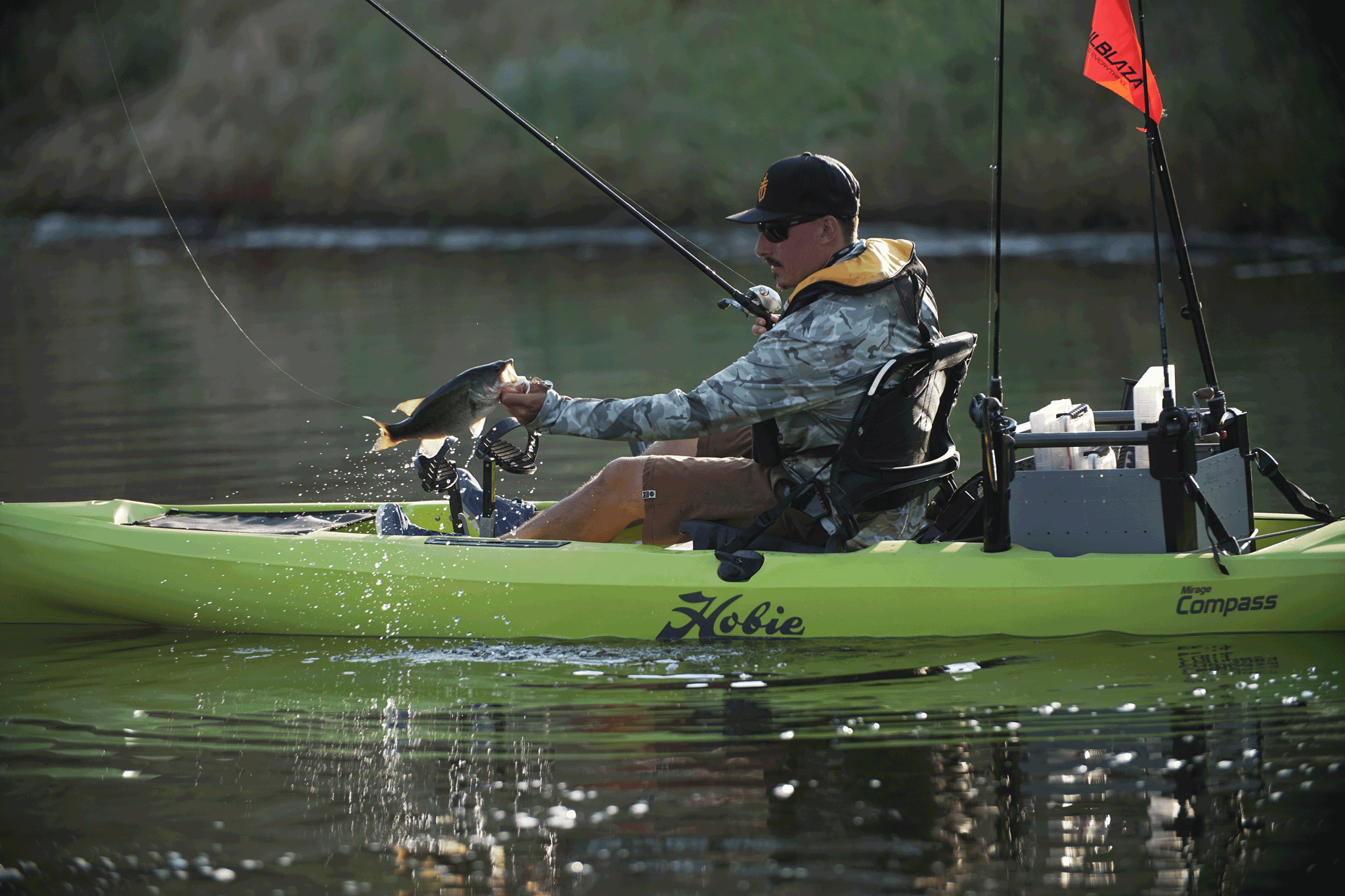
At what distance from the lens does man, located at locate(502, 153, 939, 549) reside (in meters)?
4.60

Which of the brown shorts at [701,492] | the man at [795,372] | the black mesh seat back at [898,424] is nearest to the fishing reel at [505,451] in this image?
the man at [795,372]

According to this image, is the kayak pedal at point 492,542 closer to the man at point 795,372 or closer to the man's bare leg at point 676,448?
the man at point 795,372

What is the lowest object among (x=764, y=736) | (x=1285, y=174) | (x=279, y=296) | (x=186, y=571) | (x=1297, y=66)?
(x=764, y=736)

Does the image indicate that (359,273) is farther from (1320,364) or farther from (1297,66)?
(1297,66)

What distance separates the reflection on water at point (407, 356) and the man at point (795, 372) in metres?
3.45

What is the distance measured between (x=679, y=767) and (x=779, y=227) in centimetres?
189

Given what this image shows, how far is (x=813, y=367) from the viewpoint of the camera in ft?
15.1

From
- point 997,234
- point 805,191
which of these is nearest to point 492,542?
point 805,191

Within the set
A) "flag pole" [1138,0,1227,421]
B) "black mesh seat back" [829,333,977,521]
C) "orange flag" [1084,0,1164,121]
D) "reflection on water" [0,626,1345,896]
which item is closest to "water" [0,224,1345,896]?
"reflection on water" [0,626,1345,896]

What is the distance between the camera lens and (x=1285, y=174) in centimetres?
4259

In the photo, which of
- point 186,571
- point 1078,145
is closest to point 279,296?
point 186,571

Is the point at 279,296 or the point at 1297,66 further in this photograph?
the point at 1297,66

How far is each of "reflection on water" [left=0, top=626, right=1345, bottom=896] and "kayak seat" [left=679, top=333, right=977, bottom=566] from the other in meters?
0.41

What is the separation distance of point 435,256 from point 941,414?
3403cm
